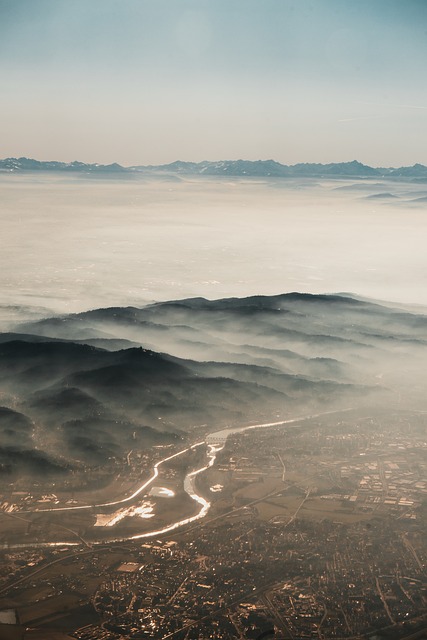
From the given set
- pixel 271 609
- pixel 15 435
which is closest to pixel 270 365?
pixel 15 435

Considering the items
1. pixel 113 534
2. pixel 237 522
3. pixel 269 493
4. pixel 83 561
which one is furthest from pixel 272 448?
pixel 83 561

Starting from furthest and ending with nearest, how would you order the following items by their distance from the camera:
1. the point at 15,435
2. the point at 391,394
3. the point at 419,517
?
the point at 391,394
the point at 15,435
the point at 419,517

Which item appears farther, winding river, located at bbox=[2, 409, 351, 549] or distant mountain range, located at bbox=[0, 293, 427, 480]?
distant mountain range, located at bbox=[0, 293, 427, 480]

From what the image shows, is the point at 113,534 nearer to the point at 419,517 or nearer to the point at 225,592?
the point at 225,592

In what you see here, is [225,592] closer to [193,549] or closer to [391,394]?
[193,549]

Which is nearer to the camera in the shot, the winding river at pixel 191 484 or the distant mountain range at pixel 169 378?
the winding river at pixel 191 484

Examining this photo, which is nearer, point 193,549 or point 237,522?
point 193,549

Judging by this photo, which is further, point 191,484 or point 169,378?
point 169,378

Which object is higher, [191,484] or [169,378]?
[169,378]

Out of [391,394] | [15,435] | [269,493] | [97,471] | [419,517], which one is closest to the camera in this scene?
[419,517]
